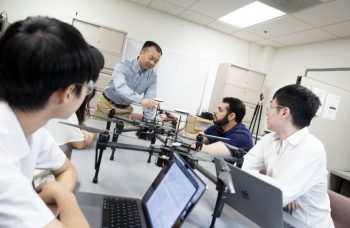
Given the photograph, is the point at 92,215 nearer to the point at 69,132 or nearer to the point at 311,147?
the point at 69,132

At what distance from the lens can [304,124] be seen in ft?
4.34

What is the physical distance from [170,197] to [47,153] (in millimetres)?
471

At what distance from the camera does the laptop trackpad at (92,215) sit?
670mm

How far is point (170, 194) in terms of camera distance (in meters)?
0.67

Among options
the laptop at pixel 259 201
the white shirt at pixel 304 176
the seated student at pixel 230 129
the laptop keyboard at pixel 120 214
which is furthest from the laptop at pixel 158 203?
the seated student at pixel 230 129

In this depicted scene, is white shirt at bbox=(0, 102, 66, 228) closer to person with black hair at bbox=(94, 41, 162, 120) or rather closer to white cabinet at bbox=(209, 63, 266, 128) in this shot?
person with black hair at bbox=(94, 41, 162, 120)

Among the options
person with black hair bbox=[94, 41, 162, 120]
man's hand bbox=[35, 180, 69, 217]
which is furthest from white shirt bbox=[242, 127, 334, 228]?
person with black hair bbox=[94, 41, 162, 120]

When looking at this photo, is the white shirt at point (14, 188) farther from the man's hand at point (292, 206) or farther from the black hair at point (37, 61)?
the man's hand at point (292, 206)

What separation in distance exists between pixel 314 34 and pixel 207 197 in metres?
4.03

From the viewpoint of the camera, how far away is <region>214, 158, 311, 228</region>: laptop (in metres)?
0.76

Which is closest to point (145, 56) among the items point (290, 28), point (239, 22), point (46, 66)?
point (46, 66)

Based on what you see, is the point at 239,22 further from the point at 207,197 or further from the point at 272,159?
the point at 207,197

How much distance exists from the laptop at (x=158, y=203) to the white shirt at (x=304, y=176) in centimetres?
66

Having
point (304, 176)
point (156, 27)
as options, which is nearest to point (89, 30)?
point (156, 27)
